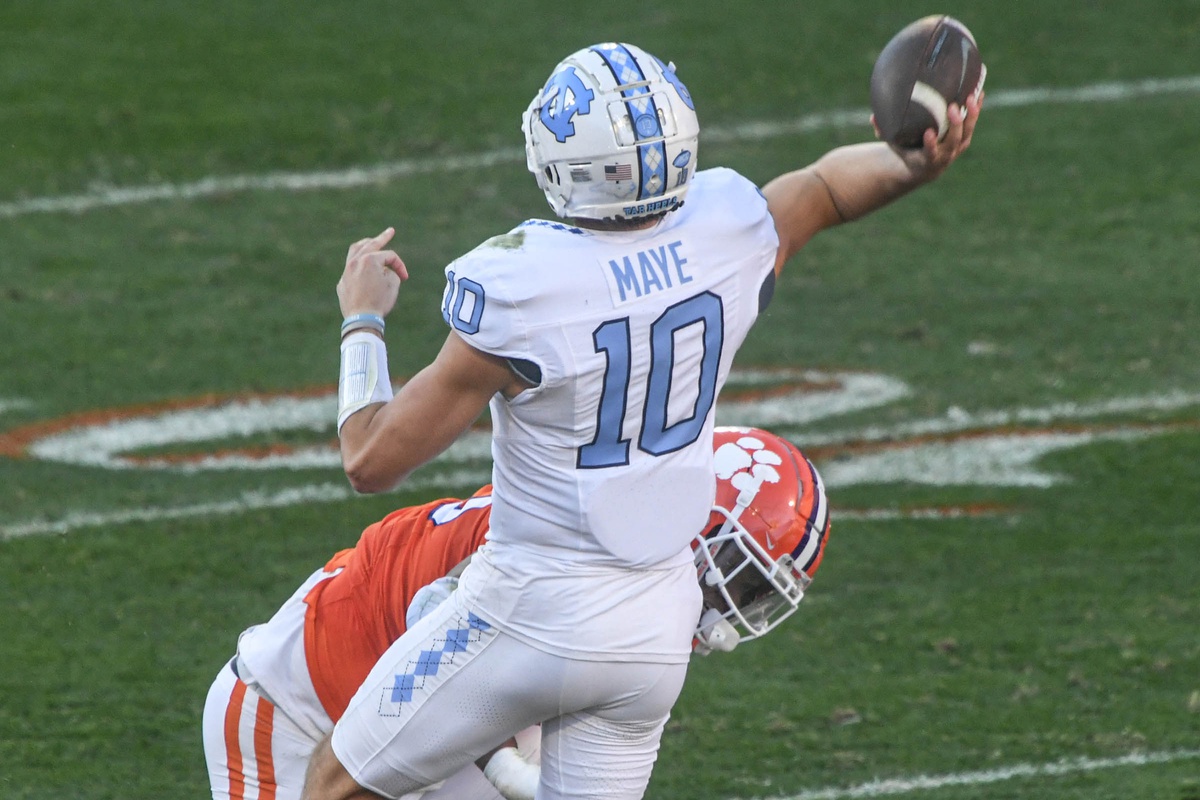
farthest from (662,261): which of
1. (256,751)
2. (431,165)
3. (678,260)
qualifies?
(431,165)

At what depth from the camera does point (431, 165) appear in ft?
30.0

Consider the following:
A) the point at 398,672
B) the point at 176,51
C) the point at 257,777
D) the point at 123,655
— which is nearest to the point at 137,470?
the point at 123,655

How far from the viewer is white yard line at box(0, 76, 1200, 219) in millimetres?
8719

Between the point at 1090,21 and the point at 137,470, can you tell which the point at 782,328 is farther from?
the point at 1090,21

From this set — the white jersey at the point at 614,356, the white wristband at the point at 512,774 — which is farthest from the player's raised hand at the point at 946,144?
the white wristband at the point at 512,774

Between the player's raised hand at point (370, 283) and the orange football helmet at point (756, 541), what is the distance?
0.73m

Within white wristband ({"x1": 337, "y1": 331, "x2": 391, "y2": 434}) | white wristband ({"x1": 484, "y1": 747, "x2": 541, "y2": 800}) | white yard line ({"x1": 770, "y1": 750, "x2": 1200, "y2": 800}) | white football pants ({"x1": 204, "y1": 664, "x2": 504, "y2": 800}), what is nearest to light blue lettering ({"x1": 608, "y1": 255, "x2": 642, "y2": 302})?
white wristband ({"x1": 337, "y1": 331, "x2": 391, "y2": 434})

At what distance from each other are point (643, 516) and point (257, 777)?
1.05 m

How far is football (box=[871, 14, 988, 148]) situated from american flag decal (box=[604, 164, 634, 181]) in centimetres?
59

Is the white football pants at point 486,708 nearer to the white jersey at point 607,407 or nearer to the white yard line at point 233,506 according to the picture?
the white jersey at point 607,407

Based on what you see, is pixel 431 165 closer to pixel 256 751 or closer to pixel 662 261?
pixel 256 751

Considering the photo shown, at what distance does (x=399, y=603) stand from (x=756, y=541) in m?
0.69

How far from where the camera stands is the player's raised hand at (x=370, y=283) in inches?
125

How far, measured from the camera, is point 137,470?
6.29 meters
